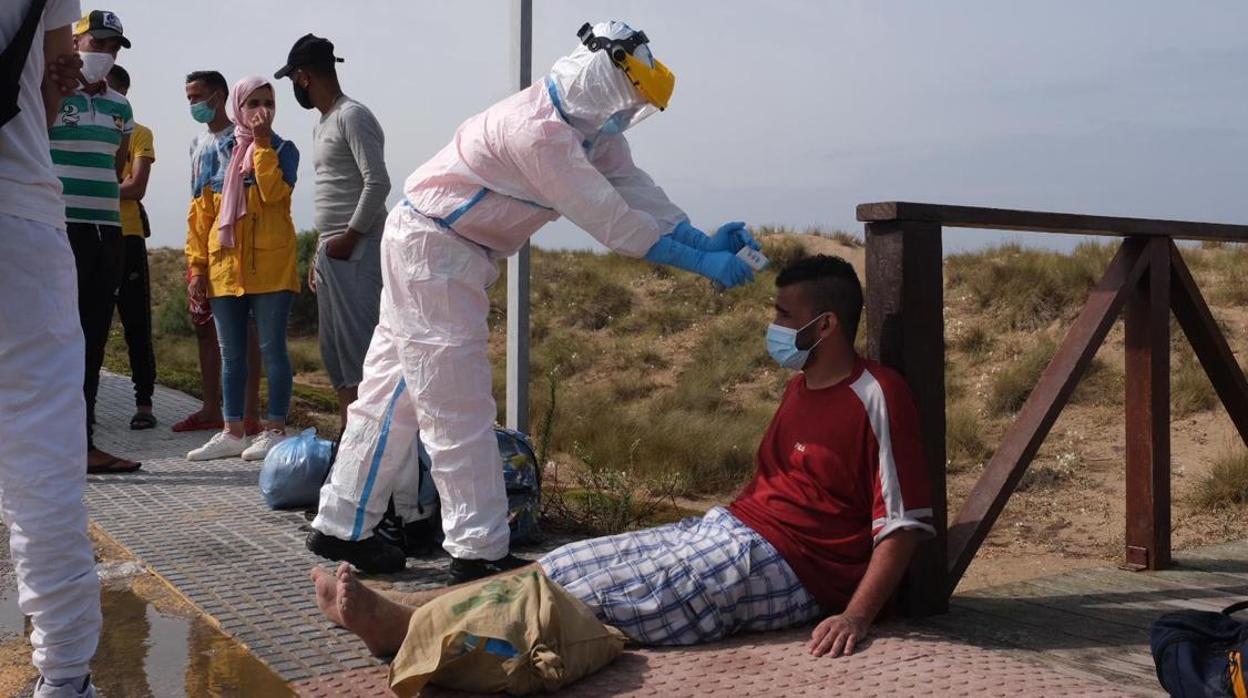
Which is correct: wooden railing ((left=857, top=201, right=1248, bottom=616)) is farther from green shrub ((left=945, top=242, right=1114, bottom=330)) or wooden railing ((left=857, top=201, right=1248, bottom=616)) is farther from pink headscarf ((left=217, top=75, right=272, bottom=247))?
green shrub ((left=945, top=242, right=1114, bottom=330))

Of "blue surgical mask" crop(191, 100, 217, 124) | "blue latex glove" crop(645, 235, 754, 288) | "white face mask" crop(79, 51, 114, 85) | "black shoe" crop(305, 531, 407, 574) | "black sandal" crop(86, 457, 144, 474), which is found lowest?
"black shoe" crop(305, 531, 407, 574)

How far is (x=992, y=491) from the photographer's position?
3.70 meters

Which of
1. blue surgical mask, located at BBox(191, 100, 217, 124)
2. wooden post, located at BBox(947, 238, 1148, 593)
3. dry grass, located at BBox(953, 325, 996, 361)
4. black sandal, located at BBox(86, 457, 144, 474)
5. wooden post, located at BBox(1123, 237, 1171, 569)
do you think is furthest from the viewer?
dry grass, located at BBox(953, 325, 996, 361)

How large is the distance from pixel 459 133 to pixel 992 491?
6.24 ft

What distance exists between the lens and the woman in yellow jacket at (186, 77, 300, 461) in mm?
6062

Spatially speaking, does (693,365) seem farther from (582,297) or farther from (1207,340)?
(1207,340)

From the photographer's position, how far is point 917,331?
3518 millimetres

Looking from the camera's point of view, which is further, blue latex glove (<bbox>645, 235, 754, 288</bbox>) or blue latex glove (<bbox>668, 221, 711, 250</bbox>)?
blue latex glove (<bbox>668, 221, 711, 250</bbox>)

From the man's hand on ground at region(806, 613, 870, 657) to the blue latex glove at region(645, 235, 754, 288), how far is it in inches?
36.7

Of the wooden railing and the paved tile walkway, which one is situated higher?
the wooden railing

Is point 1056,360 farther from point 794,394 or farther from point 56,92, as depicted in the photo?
point 56,92

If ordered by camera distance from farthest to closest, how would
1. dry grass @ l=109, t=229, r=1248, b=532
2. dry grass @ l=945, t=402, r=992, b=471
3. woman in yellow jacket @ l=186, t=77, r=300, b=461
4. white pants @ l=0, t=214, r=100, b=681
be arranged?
dry grass @ l=945, t=402, r=992, b=471 → dry grass @ l=109, t=229, r=1248, b=532 → woman in yellow jacket @ l=186, t=77, r=300, b=461 → white pants @ l=0, t=214, r=100, b=681

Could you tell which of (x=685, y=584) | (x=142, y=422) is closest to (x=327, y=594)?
(x=685, y=584)

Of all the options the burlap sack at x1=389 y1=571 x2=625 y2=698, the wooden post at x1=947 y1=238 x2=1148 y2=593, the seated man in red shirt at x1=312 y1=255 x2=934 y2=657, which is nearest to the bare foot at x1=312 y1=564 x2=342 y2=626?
the seated man in red shirt at x1=312 y1=255 x2=934 y2=657
